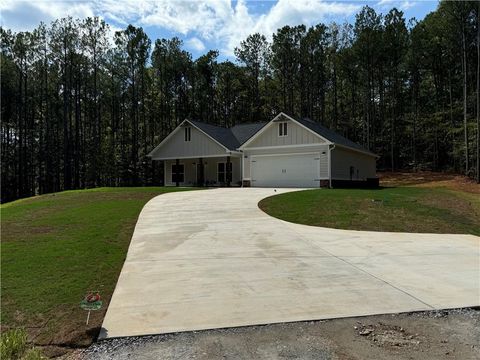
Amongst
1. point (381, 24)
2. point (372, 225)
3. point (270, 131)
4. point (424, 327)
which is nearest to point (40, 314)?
point (424, 327)

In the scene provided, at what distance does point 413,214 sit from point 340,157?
459 inches

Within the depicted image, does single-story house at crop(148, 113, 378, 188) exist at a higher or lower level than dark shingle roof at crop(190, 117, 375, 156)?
lower

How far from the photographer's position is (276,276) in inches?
234

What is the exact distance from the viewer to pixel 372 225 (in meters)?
11.0

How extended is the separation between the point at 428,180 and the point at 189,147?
1800cm

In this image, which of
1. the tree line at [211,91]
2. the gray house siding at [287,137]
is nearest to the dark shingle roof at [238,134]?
the gray house siding at [287,137]

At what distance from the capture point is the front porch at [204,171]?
90.5ft

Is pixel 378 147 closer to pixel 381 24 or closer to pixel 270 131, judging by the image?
pixel 381 24

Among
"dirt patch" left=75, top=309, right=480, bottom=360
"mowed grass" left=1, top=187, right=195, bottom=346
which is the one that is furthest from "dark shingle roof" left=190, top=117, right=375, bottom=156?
"dirt patch" left=75, top=309, right=480, bottom=360

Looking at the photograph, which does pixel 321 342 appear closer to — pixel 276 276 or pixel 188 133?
pixel 276 276

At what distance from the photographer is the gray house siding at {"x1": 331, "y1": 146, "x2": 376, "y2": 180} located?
2298 cm

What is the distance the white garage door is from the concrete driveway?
12521 millimetres

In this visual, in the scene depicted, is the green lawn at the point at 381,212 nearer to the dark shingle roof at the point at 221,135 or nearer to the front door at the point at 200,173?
the dark shingle roof at the point at 221,135

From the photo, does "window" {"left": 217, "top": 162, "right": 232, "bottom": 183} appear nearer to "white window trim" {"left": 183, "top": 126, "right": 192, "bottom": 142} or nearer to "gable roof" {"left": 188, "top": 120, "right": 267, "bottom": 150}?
"gable roof" {"left": 188, "top": 120, "right": 267, "bottom": 150}
